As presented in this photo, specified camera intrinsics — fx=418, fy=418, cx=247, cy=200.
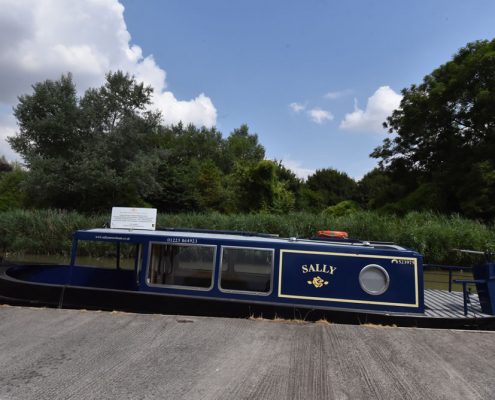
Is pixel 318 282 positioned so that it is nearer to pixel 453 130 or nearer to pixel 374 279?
pixel 374 279

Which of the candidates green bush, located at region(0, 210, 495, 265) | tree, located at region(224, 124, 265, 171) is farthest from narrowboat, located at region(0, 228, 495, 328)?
tree, located at region(224, 124, 265, 171)

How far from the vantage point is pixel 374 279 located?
18.5ft

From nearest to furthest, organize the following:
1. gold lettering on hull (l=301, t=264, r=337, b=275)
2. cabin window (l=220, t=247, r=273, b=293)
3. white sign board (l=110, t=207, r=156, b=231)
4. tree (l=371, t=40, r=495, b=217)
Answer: gold lettering on hull (l=301, t=264, r=337, b=275)
cabin window (l=220, t=247, r=273, b=293)
white sign board (l=110, t=207, r=156, b=231)
tree (l=371, t=40, r=495, b=217)

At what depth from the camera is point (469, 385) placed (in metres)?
3.52

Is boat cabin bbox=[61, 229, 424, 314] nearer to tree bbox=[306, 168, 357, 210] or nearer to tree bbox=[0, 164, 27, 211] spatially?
tree bbox=[0, 164, 27, 211]

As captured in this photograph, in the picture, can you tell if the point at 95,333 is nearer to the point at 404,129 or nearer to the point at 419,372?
the point at 419,372

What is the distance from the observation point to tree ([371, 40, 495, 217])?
62.7 feet

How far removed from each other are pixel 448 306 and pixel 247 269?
310 centimetres

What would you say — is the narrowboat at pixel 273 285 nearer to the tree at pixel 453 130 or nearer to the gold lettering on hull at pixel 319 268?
the gold lettering on hull at pixel 319 268

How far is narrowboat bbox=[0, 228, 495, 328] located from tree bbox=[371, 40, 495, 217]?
577 inches

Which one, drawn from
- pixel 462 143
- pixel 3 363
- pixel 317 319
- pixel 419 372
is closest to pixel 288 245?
pixel 317 319

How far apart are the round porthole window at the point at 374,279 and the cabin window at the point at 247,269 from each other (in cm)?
126

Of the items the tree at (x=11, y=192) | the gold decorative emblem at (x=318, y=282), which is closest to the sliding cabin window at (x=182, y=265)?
the gold decorative emblem at (x=318, y=282)

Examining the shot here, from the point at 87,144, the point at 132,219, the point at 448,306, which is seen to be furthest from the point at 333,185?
the point at 132,219
